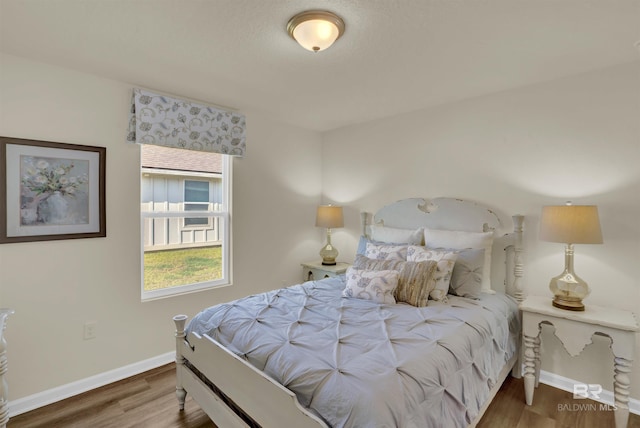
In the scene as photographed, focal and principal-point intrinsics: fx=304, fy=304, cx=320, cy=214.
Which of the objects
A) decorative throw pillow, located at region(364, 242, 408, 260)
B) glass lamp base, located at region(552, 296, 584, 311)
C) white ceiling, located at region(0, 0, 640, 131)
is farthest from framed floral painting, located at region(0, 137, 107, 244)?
glass lamp base, located at region(552, 296, 584, 311)

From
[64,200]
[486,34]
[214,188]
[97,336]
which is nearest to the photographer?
[486,34]

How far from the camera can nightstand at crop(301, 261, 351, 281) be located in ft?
10.8

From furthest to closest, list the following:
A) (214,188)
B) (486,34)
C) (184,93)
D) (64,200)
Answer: (214,188) → (184,93) → (64,200) → (486,34)

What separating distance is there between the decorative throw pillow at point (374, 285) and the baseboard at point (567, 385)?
145cm

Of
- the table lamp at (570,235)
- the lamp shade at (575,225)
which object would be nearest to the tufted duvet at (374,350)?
the table lamp at (570,235)

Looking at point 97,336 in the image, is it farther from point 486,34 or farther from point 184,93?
point 486,34

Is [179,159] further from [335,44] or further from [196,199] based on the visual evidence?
[335,44]

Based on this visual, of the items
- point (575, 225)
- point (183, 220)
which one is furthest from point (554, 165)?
point (183, 220)

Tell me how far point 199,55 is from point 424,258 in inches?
85.4

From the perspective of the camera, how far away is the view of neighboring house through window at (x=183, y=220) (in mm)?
2676

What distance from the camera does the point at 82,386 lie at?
2.25m

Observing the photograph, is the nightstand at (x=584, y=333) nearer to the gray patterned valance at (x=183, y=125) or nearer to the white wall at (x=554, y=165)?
the white wall at (x=554, y=165)

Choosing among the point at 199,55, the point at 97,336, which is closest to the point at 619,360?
the point at 199,55

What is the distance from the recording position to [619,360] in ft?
5.98
